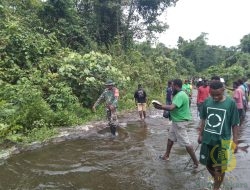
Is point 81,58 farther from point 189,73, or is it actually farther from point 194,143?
point 189,73

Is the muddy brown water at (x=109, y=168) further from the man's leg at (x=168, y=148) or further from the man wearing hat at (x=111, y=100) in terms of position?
the man wearing hat at (x=111, y=100)

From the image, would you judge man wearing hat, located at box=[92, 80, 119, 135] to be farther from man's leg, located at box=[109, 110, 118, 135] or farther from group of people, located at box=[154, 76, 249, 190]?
group of people, located at box=[154, 76, 249, 190]

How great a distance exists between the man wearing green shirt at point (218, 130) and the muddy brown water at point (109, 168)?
31.7 inches

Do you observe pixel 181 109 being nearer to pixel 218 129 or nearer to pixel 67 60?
pixel 218 129

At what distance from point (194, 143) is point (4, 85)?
6.79 m

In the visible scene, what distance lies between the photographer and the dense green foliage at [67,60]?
1108cm

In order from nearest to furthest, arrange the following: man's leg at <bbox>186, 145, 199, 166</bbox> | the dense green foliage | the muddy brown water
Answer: the muddy brown water, man's leg at <bbox>186, 145, 199, 166</bbox>, the dense green foliage

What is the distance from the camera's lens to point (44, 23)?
A: 63.3 ft

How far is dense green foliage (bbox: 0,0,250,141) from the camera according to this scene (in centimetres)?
1108

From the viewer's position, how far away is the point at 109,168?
7344 millimetres

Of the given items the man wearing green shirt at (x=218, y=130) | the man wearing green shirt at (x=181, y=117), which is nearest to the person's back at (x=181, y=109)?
the man wearing green shirt at (x=181, y=117)

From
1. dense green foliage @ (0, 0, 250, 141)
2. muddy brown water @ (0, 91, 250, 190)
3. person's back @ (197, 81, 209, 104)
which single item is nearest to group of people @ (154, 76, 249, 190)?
muddy brown water @ (0, 91, 250, 190)

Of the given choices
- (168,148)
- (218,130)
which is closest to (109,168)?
(168,148)

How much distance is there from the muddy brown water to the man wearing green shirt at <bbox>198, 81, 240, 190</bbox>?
0.80 metres
